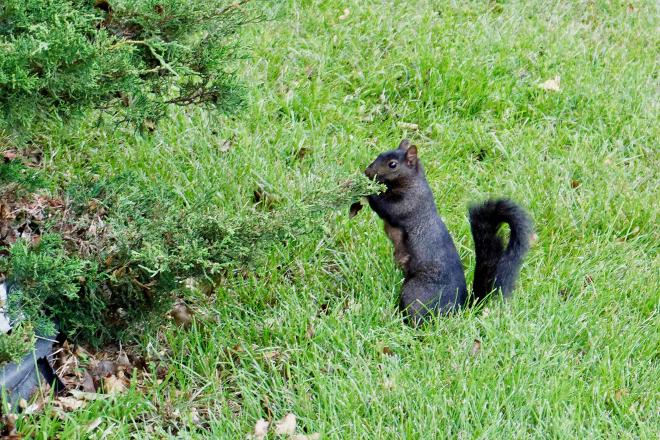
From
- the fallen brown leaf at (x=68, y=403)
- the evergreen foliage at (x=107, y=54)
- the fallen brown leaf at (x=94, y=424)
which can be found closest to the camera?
the evergreen foliage at (x=107, y=54)

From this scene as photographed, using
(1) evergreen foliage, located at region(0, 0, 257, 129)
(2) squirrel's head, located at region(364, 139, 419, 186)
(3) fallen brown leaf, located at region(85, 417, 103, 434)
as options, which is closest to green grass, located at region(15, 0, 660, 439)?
(3) fallen brown leaf, located at region(85, 417, 103, 434)

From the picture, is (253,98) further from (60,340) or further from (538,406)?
(538,406)

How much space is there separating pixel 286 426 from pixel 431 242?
1110 mm

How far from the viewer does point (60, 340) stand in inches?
116

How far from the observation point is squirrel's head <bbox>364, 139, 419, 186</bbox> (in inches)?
139

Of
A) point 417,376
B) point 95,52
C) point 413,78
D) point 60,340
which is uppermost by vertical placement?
point 95,52

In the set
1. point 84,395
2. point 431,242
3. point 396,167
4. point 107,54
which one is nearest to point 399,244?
point 431,242

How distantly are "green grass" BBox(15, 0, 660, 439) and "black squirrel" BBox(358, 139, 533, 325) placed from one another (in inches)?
4.3

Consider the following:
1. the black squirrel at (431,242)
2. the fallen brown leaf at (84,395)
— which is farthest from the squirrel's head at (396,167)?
the fallen brown leaf at (84,395)

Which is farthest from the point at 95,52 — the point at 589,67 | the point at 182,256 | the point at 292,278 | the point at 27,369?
the point at 589,67

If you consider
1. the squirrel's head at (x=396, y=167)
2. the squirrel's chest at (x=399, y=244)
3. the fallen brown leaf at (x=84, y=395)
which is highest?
the squirrel's head at (x=396, y=167)

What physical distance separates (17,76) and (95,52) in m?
0.23

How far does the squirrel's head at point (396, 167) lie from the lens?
11.6ft

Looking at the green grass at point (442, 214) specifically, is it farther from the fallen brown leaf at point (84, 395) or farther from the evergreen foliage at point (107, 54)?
the evergreen foliage at point (107, 54)
